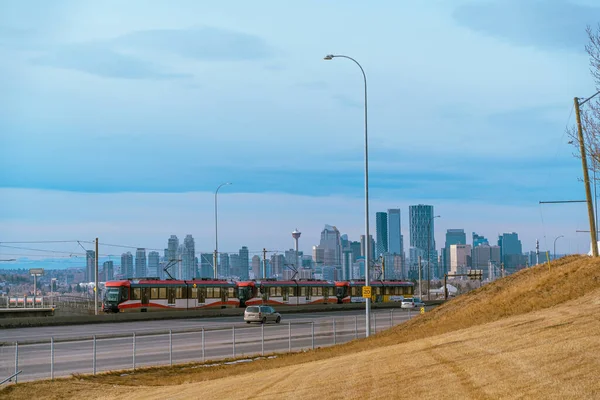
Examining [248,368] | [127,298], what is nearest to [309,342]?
[248,368]

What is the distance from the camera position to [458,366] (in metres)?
17.1

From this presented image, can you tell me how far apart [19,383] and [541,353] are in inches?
590

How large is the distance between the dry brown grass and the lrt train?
37.9 metres

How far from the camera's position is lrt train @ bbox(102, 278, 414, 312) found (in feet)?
213

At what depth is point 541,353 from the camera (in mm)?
17000

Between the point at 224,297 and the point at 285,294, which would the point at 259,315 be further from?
the point at 285,294

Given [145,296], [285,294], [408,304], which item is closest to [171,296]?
[145,296]

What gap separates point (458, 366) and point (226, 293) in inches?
2251

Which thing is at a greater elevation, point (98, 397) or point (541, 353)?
point (541, 353)

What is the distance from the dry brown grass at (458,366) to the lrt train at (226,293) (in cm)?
3791

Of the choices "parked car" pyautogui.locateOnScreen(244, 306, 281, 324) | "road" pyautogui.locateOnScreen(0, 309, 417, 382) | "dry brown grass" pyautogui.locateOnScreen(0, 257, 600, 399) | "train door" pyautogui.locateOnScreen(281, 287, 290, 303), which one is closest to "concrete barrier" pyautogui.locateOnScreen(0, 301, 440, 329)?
"train door" pyautogui.locateOnScreen(281, 287, 290, 303)

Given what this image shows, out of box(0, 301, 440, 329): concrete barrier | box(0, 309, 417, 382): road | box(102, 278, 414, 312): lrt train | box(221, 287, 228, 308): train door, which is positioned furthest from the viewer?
box(221, 287, 228, 308): train door

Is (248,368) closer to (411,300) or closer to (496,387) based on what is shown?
(496,387)

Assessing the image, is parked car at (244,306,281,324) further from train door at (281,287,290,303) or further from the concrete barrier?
train door at (281,287,290,303)
